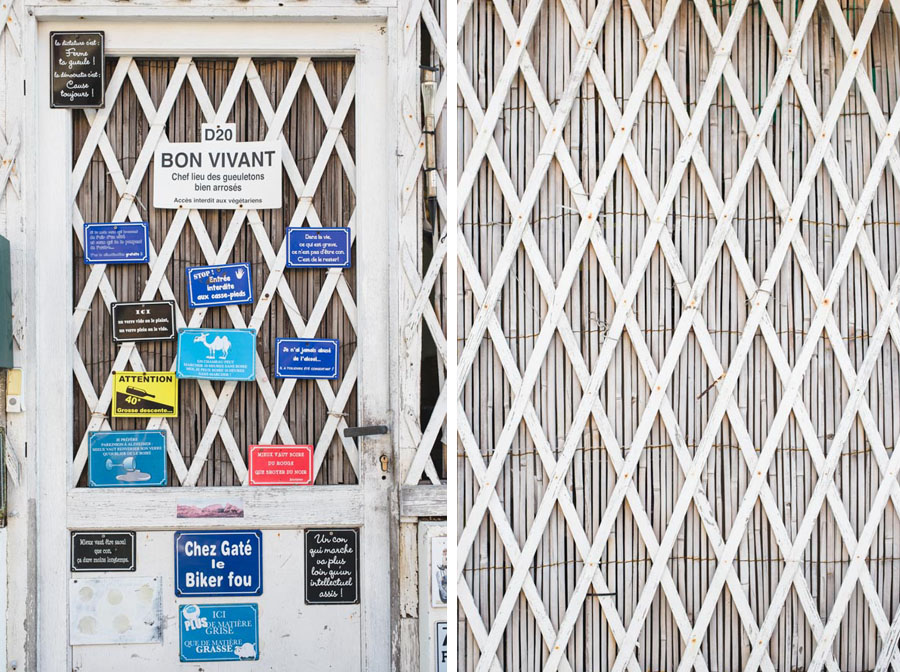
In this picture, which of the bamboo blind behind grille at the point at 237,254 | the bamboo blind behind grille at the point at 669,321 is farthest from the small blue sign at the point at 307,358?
the bamboo blind behind grille at the point at 669,321

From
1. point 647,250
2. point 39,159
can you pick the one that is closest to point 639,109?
point 647,250

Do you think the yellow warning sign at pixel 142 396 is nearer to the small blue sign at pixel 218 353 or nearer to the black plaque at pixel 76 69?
the small blue sign at pixel 218 353

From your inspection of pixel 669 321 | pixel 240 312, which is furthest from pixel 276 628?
pixel 669 321

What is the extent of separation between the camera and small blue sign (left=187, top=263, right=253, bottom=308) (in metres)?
3.87

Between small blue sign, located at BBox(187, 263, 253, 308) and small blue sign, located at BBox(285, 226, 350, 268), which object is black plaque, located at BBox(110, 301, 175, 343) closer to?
small blue sign, located at BBox(187, 263, 253, 308)

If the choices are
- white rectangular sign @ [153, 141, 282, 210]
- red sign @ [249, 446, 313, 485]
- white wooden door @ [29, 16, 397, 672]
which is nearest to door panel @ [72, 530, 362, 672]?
white wooden door @ [29, 16, 397, 672]

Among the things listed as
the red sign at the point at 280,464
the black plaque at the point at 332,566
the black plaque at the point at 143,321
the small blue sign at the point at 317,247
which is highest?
the small blue sign at the point at 317,247

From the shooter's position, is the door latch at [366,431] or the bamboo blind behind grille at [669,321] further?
the door latch at [366,431]

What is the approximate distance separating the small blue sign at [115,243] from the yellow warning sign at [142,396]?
0.38 m

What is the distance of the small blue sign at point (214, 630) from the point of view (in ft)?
12.7

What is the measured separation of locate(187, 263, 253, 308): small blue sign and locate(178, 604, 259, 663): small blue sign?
3.31ft

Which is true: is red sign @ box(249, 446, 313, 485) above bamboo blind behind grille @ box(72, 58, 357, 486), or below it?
below

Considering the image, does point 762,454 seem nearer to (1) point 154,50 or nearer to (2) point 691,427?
(2) point 691,427

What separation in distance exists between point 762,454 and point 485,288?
1.05 metres
